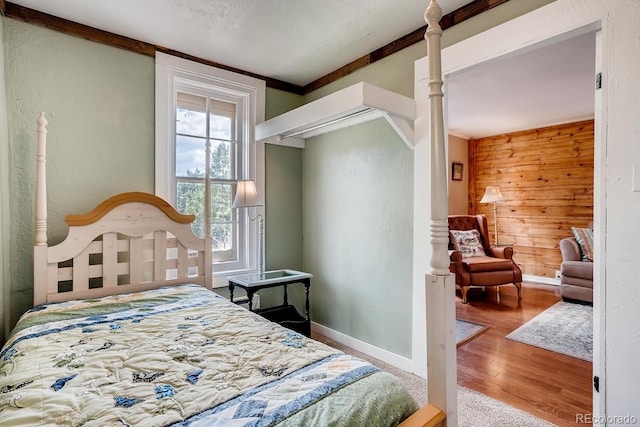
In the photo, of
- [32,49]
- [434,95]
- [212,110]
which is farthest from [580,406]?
[32,49]

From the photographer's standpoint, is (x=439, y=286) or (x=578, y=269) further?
(x=578, y=269)

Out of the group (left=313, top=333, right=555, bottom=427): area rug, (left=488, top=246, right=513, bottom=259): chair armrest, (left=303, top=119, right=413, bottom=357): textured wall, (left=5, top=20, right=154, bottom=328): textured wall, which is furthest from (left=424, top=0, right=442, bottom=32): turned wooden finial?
(left=488, top=246, right=513, bottom=259): chair armrest

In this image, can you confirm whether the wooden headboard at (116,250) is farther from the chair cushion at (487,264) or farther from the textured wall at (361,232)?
the chair cushion at (487,264)

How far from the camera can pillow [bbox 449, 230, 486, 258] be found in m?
4.47

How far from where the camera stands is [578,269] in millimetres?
3896

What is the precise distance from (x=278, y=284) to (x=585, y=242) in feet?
12.8

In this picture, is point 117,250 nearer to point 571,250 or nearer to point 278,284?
point 278,284

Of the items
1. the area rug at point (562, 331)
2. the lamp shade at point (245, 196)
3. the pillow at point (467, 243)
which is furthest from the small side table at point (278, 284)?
the pillow at point (467, 243)

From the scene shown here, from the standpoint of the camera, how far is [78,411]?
2.87 feet

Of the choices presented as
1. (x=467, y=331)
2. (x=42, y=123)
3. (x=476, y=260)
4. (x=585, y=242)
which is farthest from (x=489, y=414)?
(x=585, y=242)

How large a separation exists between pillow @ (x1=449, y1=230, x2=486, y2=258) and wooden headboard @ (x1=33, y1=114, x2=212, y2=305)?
3.35 meters

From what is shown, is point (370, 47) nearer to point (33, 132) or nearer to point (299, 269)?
point (299, 269)

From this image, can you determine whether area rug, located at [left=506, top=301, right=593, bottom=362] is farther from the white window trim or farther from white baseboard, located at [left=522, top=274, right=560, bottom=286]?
the white window trim

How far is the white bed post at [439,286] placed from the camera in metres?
1.01
